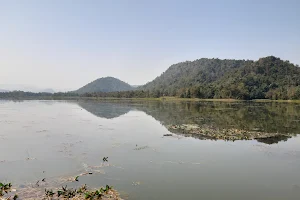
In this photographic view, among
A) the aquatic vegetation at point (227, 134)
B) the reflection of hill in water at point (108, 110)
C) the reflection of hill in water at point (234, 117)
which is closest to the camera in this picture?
the aquatic vegetation at point (227, 134)

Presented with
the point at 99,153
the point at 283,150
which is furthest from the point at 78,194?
the point at 283,150

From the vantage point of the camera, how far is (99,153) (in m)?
16.7

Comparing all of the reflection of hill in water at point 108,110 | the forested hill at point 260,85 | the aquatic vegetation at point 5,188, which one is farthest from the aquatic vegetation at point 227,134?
the forested hill at point 260,85

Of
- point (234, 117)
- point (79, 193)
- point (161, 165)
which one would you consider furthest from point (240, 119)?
point (79, 193)

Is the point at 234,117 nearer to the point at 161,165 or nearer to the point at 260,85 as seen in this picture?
the point at 161,165

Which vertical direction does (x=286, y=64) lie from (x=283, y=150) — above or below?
above

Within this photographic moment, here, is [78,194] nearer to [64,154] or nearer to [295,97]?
[64,154]

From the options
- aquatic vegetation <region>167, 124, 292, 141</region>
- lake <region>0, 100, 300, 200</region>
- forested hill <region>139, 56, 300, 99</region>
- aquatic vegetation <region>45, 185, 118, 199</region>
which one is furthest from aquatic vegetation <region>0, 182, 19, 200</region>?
forested hill <region>139, 56, 300, 99</region>

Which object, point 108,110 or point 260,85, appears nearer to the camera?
point 108,110

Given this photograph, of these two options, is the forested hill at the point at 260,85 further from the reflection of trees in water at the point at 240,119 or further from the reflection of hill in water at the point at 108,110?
the reflection of hill in water at the point at 108,110

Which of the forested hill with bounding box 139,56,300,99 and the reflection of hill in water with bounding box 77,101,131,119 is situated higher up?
the forested hill with bounding box 139,56,300,99

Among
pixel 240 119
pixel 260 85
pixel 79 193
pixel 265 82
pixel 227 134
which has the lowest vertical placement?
pixel 79 193

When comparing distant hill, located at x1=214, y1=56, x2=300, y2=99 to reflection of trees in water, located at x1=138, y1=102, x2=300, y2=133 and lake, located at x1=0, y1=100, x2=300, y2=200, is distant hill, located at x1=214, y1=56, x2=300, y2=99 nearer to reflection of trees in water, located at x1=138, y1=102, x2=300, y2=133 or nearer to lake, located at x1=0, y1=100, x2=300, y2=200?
reflection of trees in water, located at x1=138, y1=102, x2=300, y2=133

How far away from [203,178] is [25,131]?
20.5 m
